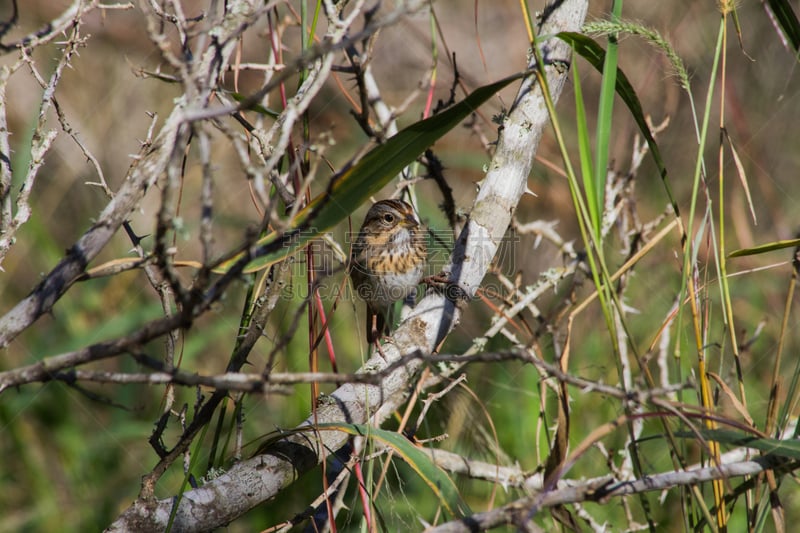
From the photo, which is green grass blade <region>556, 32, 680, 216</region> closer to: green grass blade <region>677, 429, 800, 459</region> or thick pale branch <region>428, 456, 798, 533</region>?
green grass blade <region>677, 429, 800, 459</region>

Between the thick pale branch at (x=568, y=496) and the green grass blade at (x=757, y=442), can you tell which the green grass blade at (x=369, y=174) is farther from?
the green grass blade at (x=757, y=442)

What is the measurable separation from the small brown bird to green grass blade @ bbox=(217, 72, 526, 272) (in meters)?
1.91

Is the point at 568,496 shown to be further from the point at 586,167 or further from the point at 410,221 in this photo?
the point at 410,221

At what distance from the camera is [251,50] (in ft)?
21.4

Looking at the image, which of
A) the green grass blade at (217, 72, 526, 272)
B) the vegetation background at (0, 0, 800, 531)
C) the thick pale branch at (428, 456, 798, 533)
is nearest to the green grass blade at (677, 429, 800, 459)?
the thick pale branch at (428, 456, 798, 533)

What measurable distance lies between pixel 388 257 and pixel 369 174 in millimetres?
2275

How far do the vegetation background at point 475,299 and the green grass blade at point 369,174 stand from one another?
637mm

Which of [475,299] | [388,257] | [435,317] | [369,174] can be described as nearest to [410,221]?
[388,257]

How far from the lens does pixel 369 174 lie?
5.73 feet

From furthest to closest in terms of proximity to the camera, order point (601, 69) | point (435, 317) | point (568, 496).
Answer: point (435, 317)
point (601, 69)
point (568, 496)

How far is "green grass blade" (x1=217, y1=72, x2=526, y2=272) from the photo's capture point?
1.67 metres

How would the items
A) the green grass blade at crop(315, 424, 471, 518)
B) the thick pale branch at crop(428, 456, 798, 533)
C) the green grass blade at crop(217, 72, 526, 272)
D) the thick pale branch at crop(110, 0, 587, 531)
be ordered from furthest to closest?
the thick pale branch at crop(110, 0, 587, 531), the green grass blade at crop(315, 424, 471, 518), the green grass blade at crop(217, 72, 526, 272), the thick pale branch at crop(428, 456, 798, 533)

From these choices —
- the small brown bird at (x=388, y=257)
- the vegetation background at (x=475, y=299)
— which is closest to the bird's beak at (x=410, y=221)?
the small brown bird at (x=388, y=257)

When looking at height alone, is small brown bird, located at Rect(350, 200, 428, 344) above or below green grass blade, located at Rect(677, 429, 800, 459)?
above
